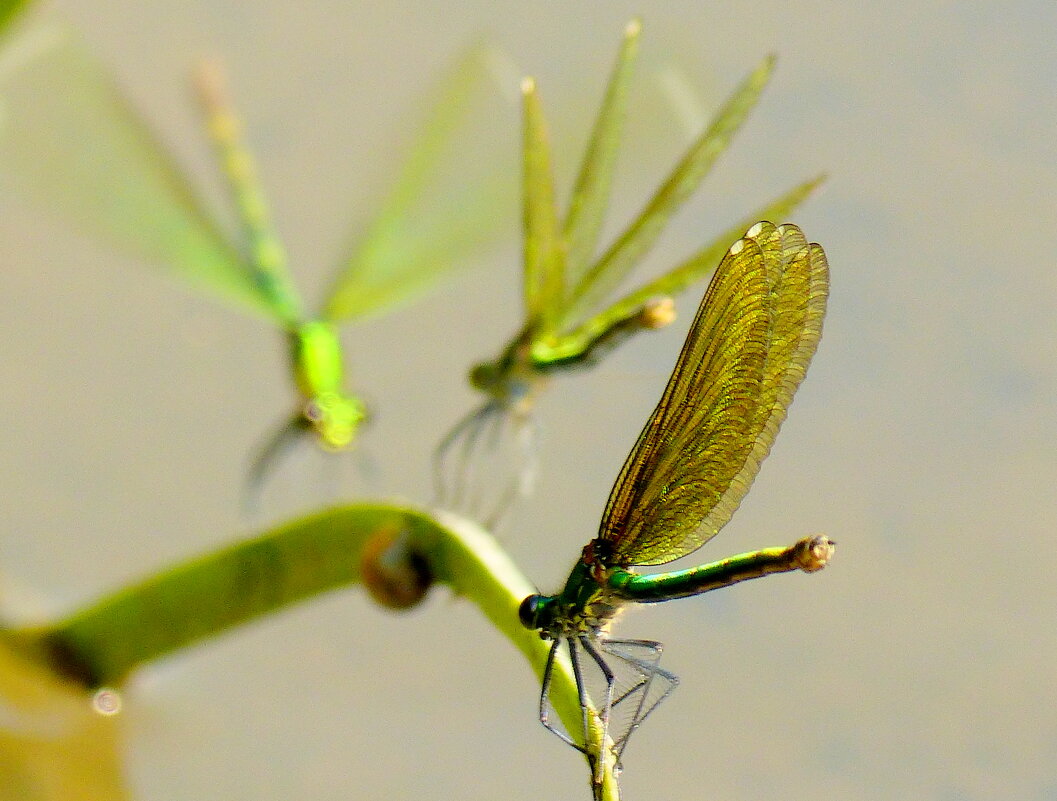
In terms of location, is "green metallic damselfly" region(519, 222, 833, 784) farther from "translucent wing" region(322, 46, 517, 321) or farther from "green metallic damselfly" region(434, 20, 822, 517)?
"translucent wing" region(322, 46, 517, 321)

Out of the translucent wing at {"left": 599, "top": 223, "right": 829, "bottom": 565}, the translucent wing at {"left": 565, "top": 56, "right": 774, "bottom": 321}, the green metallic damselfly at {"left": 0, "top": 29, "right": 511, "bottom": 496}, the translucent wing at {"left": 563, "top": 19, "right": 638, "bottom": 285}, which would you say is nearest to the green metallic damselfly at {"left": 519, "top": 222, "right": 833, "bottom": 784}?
the translucent wing at {"left": 599, "top": 223, "right": 829, "bottom": 565}

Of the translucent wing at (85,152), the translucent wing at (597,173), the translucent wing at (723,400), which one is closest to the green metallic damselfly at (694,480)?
the translucent wing at (723,400)

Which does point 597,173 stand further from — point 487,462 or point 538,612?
point 538,612

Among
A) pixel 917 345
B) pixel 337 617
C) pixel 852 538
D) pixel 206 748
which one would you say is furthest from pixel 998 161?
pixel 206 748

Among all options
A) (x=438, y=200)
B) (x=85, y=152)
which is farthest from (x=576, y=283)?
(x=85, y=152)

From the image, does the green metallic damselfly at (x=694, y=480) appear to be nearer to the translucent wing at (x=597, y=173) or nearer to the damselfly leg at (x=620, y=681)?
the damselfly leg at (x=620, y=681)

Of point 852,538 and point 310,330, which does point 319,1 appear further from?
point 852,538
